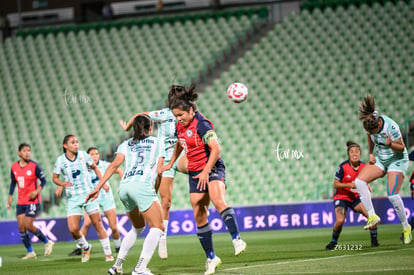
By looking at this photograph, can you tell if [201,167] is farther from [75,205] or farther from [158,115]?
[75,205]

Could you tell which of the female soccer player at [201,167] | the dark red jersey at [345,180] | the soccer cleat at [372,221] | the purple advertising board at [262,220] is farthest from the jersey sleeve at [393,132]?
the purple advertising board at [262,220]

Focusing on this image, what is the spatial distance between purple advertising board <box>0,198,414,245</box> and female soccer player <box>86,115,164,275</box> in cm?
917

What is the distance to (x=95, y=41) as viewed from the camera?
26.6 metres

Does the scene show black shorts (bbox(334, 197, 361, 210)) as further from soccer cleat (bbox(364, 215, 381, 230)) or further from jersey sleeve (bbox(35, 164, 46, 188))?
jersey sleeve (bbox(35, 164, 46, 188))

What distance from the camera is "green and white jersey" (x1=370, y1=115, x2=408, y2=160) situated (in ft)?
32.3

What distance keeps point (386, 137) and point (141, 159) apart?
4123 mm

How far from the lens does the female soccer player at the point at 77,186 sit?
431 inches

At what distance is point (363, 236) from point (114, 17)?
747 inches

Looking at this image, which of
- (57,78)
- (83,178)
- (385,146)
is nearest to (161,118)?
(83,178)

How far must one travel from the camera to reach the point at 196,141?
310 inches

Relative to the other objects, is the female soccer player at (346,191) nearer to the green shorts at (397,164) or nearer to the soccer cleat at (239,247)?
the green shorts at (397,164)

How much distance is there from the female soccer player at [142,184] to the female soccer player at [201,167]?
38 cm

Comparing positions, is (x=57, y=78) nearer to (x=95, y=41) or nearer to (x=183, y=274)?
(x=95, y=41)

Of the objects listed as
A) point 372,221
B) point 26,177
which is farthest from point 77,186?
point 372,221
